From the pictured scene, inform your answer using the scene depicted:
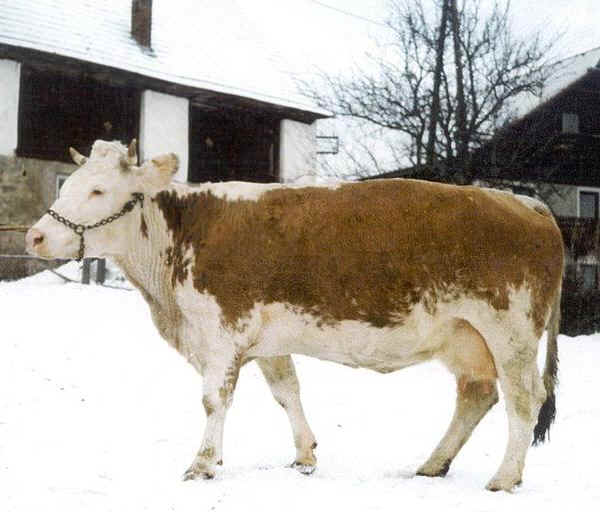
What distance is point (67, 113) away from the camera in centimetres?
2175

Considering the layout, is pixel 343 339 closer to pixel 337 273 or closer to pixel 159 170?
pixel 337 273

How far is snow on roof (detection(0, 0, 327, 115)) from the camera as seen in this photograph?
20.6 metres

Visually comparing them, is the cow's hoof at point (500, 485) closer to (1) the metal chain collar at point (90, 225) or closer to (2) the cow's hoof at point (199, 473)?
(2) the cow's hoof at point (199, 473)

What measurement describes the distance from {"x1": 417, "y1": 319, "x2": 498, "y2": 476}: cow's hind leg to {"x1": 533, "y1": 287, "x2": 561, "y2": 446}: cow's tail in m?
0.32

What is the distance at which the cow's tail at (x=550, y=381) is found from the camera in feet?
17.6

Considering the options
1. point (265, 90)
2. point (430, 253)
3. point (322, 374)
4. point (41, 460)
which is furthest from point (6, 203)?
point (430, 253)

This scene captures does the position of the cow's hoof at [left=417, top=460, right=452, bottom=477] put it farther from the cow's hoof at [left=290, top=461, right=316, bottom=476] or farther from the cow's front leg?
the cow's front leg

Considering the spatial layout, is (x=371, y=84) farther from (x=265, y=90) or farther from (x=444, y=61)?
(x=265, y=90)

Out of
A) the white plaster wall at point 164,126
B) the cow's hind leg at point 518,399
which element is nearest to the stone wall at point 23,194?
the white plaster wall at point 164,126

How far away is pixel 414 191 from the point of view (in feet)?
17.3

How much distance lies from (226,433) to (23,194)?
48.5 ft

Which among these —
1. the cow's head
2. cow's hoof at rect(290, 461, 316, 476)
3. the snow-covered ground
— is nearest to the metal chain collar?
the cow's head

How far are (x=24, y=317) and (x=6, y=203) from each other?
30.4 ft

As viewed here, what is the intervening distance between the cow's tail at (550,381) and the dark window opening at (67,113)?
57.3ft
